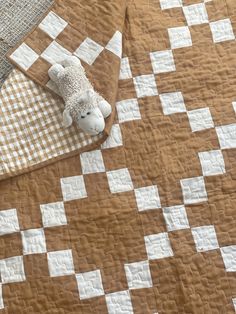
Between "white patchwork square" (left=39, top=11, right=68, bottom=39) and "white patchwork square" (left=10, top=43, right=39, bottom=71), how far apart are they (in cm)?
8

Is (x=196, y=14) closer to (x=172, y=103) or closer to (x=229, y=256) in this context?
(x=172, y=103)

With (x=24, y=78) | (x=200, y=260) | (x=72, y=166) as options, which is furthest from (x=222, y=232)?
(x=24, y=78)

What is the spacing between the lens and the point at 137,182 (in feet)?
4.38

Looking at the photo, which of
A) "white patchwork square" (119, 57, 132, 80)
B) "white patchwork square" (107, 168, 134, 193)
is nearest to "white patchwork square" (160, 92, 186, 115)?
"white patchwork square" (119, 57, 132, 80)

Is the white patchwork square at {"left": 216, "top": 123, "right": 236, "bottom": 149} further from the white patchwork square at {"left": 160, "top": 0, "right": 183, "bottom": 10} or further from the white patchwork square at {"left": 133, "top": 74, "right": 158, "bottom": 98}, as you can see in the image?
the white patchwork square at {"left": 160, "top": 0, "right": 183, "bottom": 10}

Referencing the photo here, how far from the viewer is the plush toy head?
130 cm

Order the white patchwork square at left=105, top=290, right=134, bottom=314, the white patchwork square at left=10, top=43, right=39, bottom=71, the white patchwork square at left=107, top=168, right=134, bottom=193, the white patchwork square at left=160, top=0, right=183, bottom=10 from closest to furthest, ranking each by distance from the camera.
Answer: the white patchwork square at left=105, top=290, right=134, bottom=314 → the white patchwork square at left=107, top=168, right=134, bottom=193 → the white patchwork square at left=10, top=43, right=39, bottom=71 → the white patchwork square at left=160, top=0, right=183, bottom=10

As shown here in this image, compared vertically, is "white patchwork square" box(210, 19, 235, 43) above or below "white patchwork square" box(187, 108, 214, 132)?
above

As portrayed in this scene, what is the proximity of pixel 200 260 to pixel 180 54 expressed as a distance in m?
0.65

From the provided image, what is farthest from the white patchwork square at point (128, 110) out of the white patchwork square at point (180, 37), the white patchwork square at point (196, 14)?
the white patchwork square at point (196, 14)

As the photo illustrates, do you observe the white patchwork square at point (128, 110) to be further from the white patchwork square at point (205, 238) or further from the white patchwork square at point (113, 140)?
the white patchwork square at point (205, 238)

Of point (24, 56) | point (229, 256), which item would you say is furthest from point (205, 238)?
point (24, 56)

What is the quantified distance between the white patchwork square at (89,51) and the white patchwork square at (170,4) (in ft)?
0.90

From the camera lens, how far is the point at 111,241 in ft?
4.19
